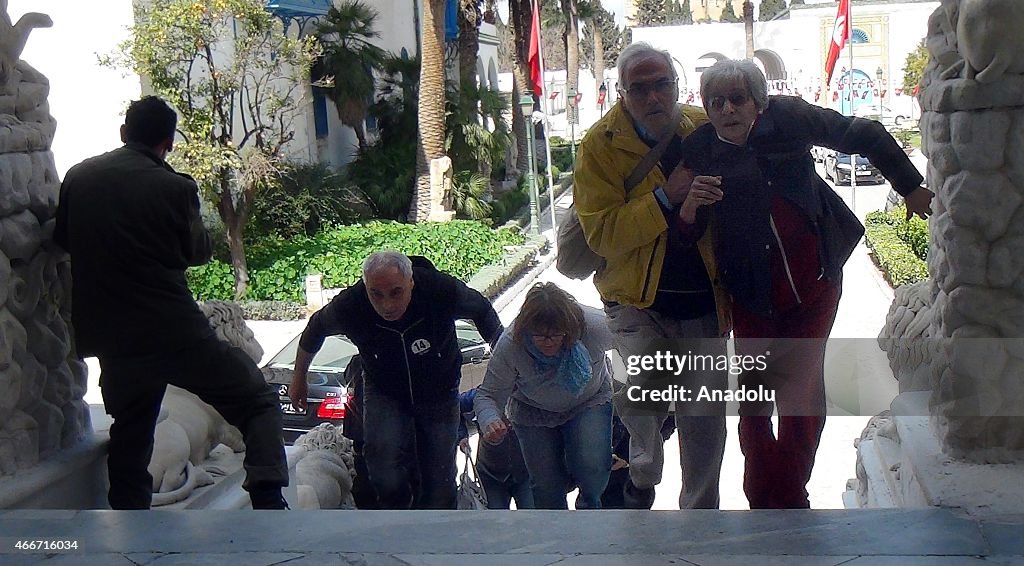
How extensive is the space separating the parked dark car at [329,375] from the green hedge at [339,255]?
5251mm

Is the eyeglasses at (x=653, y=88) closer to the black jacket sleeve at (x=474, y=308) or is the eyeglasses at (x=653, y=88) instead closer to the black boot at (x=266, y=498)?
the black jacket sleeve at (x=474, y=308)

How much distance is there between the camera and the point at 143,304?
3.22 meters

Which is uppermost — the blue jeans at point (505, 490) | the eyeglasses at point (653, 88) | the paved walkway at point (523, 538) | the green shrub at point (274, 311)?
the eyeglasses at point (653, 88)

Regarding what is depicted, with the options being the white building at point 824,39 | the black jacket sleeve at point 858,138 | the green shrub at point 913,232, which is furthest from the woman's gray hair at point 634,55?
the white building at point 824,39

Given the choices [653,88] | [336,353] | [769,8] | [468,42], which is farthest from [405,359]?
[769,8]

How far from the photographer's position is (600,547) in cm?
266

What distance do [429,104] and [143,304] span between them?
1507 cm

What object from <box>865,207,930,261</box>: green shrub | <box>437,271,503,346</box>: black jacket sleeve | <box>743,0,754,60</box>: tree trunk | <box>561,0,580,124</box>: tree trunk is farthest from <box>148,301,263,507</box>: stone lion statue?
<box>561,0,580,124</box>: tree trunk

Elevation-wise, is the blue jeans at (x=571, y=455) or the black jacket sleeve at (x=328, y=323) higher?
the black jacket sleeve at (x=328, y=323)

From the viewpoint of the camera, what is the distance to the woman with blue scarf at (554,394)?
3584 millimetres

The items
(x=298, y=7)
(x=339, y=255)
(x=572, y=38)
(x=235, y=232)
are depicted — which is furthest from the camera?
(x=572, y=38)

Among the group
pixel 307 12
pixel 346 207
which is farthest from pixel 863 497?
pixel 307 12

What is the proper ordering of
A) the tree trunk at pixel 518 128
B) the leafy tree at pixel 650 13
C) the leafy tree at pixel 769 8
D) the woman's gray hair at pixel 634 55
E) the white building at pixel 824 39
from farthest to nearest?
the tree trunk at pixel 518 128
the leafy tree at pixel 769 8
the leafy tree at pixel 650 13
the white building at pixel 824 39
the woman's gray hair at pixel 634 55

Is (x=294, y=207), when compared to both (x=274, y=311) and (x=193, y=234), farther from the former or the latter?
(x=193, y=234)
